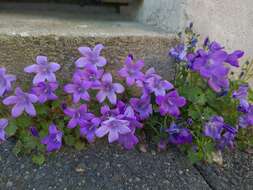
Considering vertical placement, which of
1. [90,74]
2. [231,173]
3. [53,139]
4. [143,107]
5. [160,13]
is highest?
[160,13]

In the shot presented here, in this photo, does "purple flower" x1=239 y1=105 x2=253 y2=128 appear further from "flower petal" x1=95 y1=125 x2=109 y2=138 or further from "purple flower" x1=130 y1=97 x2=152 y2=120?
"flower petal" x1=95 y1=125 x2=109 y2=138

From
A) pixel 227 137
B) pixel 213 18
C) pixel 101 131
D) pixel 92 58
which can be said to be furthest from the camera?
pixel 213 18

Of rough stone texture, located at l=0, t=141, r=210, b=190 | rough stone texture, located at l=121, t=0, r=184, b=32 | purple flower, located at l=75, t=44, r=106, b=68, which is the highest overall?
rough stone texture, located at l=121, t=0, r=184, b=32

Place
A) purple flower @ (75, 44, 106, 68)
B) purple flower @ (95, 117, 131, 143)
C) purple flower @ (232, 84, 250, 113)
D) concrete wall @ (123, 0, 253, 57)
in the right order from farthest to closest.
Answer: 1. concrete wall @ (123, 0, 253, 57)
2. purple flower @ (232, 84, 250, 113)
3. purple flower @ (75, 44, 106, 68)
4. purple flower @ (95, 117, 131, 143)

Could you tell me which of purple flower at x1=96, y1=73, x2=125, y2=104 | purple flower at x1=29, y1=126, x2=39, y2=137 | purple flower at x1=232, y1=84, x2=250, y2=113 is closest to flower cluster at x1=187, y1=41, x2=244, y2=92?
purple flower at x1=232, y1=84, x2=250, y2=113

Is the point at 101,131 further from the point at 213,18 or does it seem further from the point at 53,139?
the point at 213,18

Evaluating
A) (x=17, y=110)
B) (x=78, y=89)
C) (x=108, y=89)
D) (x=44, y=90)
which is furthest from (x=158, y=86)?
(x=17, y=110)

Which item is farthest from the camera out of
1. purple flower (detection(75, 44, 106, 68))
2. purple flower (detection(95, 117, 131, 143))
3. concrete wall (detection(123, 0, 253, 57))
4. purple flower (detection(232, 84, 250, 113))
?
concrete wall (detection(123, 0, 253, 57))

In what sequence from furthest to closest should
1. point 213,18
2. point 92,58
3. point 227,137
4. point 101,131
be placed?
1. point 213,18
2. point 227,137
3. point 92,58
4. point 101,131
